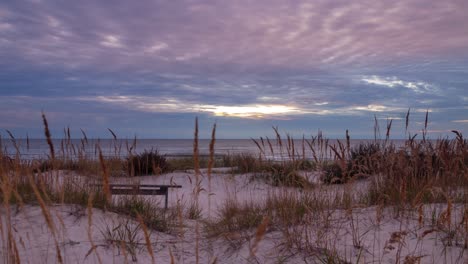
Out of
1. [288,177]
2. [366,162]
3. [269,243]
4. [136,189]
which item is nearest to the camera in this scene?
[269,243]

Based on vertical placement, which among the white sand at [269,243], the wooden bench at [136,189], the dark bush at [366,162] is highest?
the dark bush at [366,162]

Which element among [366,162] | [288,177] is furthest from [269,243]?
[288,177]

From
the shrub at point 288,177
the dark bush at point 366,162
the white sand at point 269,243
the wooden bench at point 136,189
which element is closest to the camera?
the white sand at point 269,243

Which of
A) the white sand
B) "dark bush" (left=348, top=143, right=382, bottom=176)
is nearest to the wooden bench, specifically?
the white sand

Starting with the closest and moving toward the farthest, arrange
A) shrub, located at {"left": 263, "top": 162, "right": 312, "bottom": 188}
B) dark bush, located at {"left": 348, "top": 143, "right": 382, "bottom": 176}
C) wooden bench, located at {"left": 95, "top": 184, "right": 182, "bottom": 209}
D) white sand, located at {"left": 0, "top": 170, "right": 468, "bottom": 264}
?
1. white sand, located at {"left": 0, "top": 170, "right": 468, "bottom": 264}
2. shrub, located at {"left": 263, "top": 162, "right": 312, "bottom": 188}
3. dark bush, located at {"left": 348, "top": 143, "right": 382, "bottom": 176}
4. wooden bench, located at {"left": 95, "top": 184, "right": 182, "bottom": 209}

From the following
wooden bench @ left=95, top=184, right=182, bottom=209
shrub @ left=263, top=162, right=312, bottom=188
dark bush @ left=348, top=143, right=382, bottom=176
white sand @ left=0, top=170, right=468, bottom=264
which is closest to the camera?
white sand @ left=0, top=170, right=468, bottom=264

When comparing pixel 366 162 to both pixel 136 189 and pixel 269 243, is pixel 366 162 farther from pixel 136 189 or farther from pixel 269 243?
pixel 136 189

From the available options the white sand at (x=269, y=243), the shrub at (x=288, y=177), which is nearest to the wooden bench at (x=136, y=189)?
the white sand at (x=269, y=243)

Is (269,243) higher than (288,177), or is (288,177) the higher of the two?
(288,177)

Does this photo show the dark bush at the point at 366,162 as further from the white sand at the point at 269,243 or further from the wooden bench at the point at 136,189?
the wooden bench at the point at 136,189

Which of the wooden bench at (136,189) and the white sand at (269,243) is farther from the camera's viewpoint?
the wooden bench at (136,189)

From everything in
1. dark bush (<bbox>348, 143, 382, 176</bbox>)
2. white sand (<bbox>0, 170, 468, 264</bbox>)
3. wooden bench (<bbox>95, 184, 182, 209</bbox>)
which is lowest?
white sand (<bbox>0, 170, 468, 264</bbox>)

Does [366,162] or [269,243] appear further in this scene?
[366,162]

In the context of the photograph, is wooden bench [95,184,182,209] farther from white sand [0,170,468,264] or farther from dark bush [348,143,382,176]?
dark bush [348,143,382,176]
